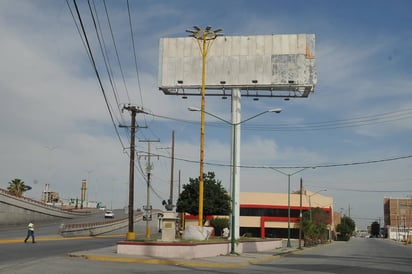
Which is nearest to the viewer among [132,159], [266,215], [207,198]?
[132,159]

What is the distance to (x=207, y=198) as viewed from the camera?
52.7 m

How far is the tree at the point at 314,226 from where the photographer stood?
63672 millimetres

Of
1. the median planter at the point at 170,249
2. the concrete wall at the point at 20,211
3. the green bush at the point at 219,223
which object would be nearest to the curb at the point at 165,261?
the median planter at the point at 170,249

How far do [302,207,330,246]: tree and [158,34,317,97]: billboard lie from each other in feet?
85.2

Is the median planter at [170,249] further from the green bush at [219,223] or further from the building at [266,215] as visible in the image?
the building at [266,215]

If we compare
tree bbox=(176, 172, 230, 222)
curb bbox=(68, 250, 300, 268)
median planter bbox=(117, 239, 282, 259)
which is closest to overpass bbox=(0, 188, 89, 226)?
tree bbox=(176, 172, 230, 222)

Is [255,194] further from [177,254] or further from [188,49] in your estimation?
[177,254]

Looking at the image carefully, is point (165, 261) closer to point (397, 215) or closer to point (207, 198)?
point (207, 198)

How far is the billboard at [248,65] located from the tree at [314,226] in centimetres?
2598

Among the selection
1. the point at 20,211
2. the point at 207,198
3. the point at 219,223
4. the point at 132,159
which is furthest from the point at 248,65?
the point at 20,211

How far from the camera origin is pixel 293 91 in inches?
1729

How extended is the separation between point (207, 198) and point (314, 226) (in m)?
21.7

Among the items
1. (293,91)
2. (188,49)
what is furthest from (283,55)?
(188,49)

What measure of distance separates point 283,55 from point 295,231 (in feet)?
159
